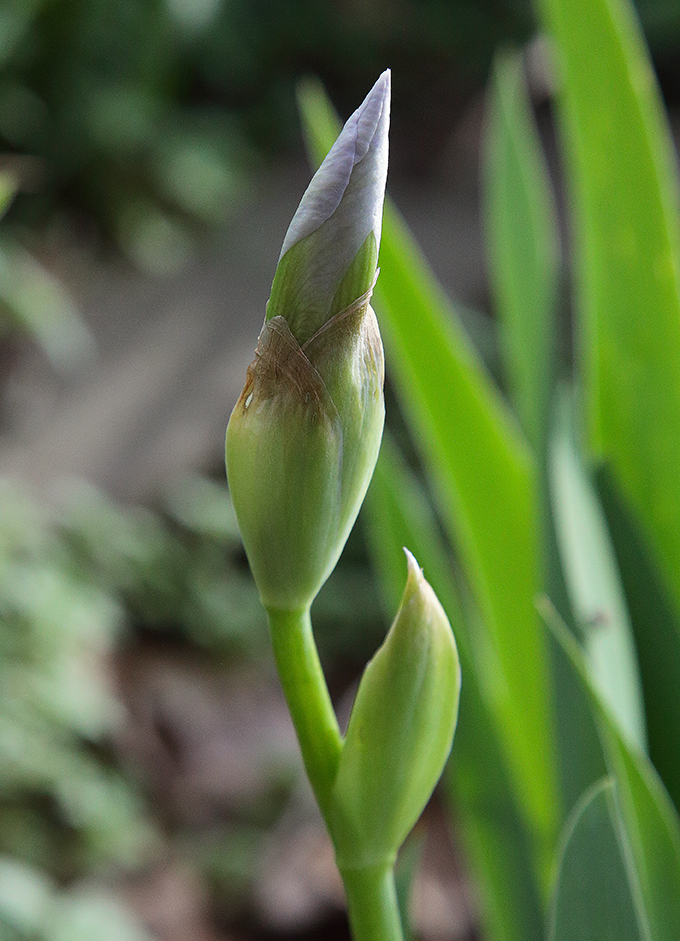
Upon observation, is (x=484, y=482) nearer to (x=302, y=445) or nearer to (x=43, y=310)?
(x=302, y=445)

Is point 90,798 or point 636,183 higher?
point 636,183

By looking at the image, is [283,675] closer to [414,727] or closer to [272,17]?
[414,727]

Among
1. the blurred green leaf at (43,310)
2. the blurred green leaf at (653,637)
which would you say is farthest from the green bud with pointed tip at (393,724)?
the blurred green leaf at (43,310)

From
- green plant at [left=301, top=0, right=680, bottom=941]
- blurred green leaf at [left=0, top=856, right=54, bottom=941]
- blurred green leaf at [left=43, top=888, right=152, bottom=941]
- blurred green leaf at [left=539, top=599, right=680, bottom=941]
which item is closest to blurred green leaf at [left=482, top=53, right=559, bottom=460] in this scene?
green plant at [left=301, top=0, right=680, bottom=941]

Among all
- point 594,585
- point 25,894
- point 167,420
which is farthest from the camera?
point 167,420

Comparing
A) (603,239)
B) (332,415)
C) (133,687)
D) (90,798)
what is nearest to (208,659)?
(133,687)

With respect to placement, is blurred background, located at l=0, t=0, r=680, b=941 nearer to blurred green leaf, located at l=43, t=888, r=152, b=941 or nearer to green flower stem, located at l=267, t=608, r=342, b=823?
blurred green leaf, located at l=43, t=888, r=152, b=941

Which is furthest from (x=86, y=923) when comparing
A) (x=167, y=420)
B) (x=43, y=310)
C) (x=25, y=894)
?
(x=167, y=420)

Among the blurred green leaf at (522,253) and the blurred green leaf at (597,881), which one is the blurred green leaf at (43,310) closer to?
the blurred green leaf at (522,253)
